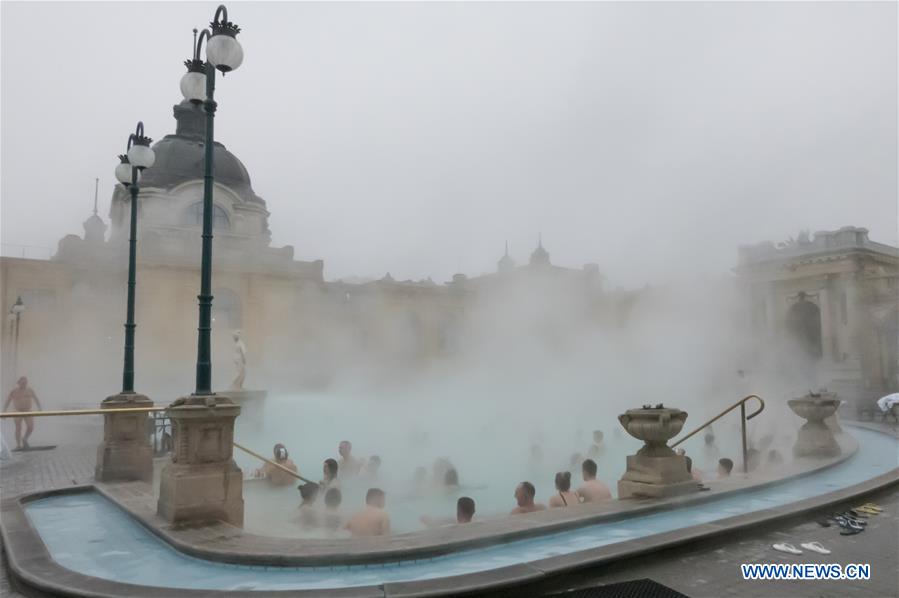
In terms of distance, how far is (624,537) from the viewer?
459cm

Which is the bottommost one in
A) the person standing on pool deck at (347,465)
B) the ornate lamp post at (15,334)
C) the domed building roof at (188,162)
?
the person standing on pool deck at (347,465)

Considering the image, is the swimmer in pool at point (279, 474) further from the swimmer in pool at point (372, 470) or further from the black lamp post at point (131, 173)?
the black lamp post at point (131, 173)

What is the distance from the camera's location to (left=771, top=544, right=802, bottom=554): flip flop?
14.1 ft

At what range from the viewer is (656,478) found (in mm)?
5836

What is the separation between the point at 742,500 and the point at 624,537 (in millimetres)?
2055

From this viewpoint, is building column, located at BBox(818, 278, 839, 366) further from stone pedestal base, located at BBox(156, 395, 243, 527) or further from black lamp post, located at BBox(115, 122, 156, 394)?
stone pedestal base, located at BBox(156, 395, 243, 527)

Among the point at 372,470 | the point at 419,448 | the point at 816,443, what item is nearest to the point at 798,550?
the point at 816,443

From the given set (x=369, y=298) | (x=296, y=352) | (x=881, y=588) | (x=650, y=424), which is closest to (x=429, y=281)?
(x=369, y=298)

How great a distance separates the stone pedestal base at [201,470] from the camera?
5094 mm

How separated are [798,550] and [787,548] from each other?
0.23 feet

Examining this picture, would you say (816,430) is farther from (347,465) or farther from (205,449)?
(205,449)

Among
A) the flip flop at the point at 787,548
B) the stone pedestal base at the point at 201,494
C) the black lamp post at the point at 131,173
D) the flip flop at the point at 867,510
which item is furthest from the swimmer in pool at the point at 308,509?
the flip flop at the point at 867,510

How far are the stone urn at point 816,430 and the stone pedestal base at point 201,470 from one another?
25.6ft

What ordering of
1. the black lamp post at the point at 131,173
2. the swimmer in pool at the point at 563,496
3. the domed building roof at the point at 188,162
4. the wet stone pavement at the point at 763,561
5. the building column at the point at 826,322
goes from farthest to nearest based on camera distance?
1. the domed building roof at the point at 188,162
2. the building column at the point at 826,322
3. the black lamp post at the point at 131,173
4. the swimmer in pool at the point at 563,496
5. the wet stone pavement at the point at 763,561
